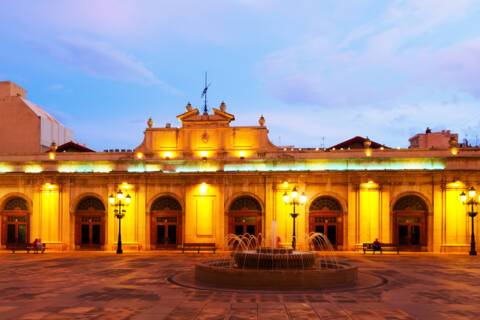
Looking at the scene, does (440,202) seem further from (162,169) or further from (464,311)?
(464,311)

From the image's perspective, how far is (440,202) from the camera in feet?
140

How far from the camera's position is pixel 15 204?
45938 millimetres

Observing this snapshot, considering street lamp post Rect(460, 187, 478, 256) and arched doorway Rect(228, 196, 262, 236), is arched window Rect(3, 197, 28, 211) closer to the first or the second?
arched doorway Rect(228, 196, 262, 236)

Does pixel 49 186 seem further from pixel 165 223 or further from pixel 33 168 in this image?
pixel 165 223

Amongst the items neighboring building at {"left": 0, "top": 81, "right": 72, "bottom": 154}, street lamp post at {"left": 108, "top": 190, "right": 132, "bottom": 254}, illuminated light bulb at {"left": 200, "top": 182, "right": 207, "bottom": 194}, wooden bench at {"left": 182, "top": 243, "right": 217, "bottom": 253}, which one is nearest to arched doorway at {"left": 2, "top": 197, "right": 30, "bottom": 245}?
street lamp post at {"left": 108, "top": 190, "right": 132, "bottom": 254}

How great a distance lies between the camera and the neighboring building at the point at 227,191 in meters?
42.8

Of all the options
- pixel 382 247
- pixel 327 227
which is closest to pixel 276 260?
pixel 382 247

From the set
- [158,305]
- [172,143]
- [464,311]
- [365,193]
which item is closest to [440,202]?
[365,193]

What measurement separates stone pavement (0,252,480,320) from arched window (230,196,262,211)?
14.5 metres

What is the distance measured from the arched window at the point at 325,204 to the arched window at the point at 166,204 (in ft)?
35.1

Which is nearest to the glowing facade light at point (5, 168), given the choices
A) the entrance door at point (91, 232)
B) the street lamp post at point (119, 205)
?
the entrance door at point (91, 232)

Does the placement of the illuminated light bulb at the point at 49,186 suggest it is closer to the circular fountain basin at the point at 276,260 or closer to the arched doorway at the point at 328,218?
the arched doorway at the point at 328,218

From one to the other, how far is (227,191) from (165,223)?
18.6ft

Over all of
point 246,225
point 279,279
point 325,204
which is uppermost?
point 325,204
